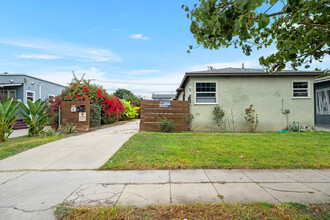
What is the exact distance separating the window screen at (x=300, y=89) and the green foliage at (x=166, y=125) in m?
8.20

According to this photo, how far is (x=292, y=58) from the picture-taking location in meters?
3.15

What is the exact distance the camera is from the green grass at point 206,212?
84.4 inches

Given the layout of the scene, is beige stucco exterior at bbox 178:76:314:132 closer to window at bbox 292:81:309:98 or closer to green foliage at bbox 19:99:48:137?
window at bbox 292:81:309:98

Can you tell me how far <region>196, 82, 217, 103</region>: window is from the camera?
1088cm

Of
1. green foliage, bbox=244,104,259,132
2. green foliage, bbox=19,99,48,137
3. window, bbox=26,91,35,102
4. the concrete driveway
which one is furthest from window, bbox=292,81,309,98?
window, bbox=26,91,35,102

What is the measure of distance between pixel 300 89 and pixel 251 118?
383cm

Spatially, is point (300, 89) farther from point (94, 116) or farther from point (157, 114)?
point (94, 116)

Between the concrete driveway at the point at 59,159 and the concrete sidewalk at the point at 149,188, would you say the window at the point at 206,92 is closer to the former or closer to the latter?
the concrete driveway at the point at 59,159

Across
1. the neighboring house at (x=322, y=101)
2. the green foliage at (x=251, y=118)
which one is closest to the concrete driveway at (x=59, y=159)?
the green foliage at (x=251, y=118)

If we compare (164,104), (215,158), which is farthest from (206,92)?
(215,158)

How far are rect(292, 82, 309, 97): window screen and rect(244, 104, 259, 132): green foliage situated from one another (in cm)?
298

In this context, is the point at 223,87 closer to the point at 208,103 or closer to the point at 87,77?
the point at 208,103

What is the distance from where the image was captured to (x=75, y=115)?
34.3ft

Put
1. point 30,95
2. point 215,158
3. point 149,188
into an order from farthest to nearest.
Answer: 1. point 30,95
2. point 215,158
3. point 149,188
